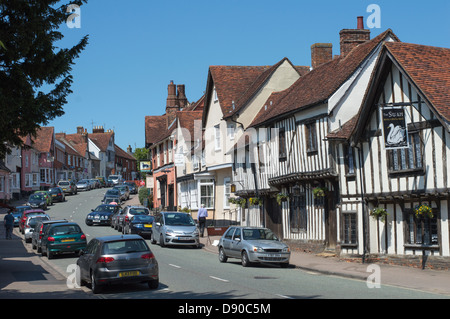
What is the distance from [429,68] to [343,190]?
5916 mm

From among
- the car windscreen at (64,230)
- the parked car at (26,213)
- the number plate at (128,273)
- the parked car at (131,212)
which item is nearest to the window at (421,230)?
the number plate at (128,273)

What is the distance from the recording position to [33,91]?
48.0 feet

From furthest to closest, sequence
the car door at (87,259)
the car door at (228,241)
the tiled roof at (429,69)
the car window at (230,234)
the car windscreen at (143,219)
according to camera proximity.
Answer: the car windscreen at (143,219) → the car window at (230,234) → the car door at (228,241) → the tiled roof at (429,69) → the car door at (87,259)

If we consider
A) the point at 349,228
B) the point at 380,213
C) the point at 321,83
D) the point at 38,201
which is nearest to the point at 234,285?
the point at 380,213

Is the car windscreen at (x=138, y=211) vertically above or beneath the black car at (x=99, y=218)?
above

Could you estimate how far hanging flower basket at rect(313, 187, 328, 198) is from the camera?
25.5 meters

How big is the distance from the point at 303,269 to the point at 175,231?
9.78 metres

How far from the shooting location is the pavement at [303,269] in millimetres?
16031

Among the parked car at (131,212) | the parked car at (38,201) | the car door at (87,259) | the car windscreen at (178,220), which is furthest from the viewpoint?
the parked car at (38,201)

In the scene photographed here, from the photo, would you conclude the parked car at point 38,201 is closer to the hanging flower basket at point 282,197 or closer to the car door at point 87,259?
the hanging flower basket at point 282,197

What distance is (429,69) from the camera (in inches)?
855

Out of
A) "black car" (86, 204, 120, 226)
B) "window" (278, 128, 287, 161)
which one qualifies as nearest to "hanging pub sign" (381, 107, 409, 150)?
"window" (278, 128, 287, 161)

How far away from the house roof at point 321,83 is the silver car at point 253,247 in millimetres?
6379

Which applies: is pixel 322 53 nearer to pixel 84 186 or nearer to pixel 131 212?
pixel 131 212
